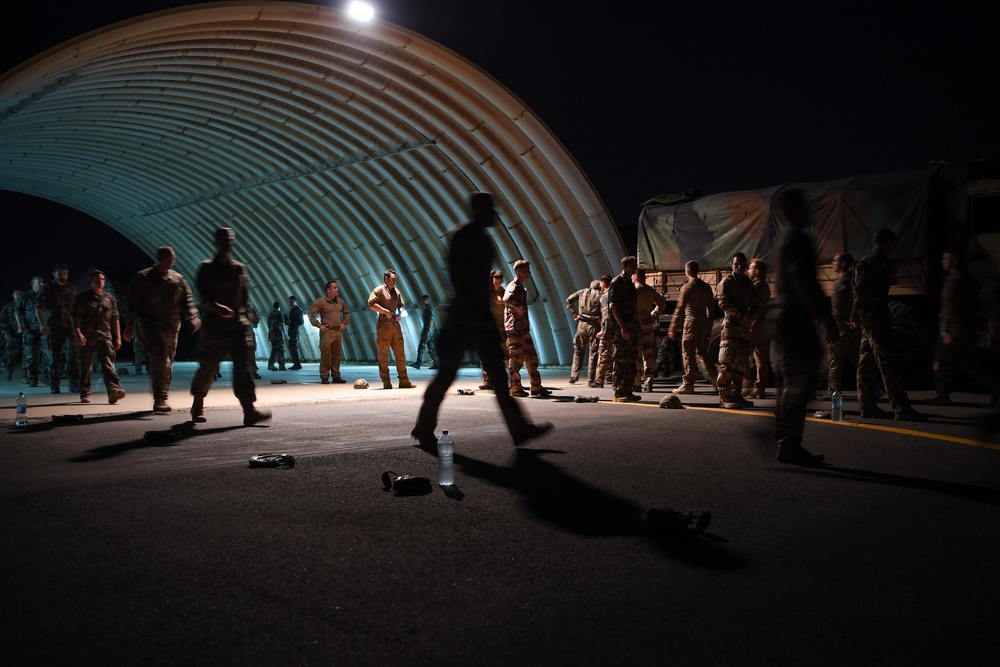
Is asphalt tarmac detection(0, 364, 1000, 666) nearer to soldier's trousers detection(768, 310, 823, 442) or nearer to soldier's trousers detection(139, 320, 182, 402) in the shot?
soldier's trousers detection(768, 310, 823, 442)

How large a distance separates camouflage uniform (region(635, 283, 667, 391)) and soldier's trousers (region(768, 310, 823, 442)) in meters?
7.23

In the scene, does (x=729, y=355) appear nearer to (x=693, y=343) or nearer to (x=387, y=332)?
(x=693, y=343)

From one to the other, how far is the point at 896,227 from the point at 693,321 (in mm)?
3666

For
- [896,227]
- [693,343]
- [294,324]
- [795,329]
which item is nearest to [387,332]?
[693,343]

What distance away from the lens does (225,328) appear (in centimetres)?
756

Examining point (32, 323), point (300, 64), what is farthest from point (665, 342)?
point (32, 323)

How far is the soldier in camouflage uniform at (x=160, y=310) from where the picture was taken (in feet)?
28.7

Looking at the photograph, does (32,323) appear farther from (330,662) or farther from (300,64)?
(330,662)

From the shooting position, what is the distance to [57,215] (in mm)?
32000

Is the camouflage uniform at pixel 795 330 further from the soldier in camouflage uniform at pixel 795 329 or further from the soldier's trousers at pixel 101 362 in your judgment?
the soldier's trousers at pixel 101 362

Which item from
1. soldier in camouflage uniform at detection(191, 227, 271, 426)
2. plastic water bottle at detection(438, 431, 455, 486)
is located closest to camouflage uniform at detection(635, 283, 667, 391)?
soldier in camouflage uniform at detection(191, 227, 271, 426)

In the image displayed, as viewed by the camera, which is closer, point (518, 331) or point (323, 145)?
point (518, 331)

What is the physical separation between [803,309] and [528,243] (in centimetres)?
1335

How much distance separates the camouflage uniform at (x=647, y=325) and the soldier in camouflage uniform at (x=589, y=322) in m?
0.82
